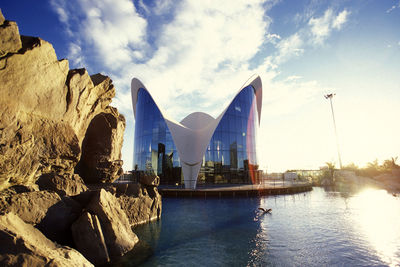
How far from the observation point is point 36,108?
20.5 feet

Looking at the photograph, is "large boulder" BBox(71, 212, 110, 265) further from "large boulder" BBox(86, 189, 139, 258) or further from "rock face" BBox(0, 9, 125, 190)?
"rock face" BBox(0, 9, 125, 190)

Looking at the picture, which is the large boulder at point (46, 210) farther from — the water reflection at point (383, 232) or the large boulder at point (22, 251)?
the water reflection at point (383, 232)

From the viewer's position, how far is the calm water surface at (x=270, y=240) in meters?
6.96

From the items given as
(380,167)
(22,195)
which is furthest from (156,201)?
(380,167)

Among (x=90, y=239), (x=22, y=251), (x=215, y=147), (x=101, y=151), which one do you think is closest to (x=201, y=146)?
(x=215, y=147)

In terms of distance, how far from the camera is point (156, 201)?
1391 centimetres

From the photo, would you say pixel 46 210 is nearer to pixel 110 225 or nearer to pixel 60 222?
pixel 60 222

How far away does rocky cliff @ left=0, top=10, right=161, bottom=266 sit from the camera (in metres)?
4.62

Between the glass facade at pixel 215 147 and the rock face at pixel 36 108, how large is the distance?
23.9m

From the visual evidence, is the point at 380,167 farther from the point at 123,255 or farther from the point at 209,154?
the point at 123,255

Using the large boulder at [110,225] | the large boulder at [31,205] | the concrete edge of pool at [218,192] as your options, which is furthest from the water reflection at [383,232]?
the large boulder at [31,205]

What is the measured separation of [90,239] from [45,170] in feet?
10.3

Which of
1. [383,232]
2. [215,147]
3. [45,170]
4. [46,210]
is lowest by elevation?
[383,232]

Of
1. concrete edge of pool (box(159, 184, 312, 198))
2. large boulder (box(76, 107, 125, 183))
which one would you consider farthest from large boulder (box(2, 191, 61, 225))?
concrete edge of pool (box(159, 184, 312, 198))
